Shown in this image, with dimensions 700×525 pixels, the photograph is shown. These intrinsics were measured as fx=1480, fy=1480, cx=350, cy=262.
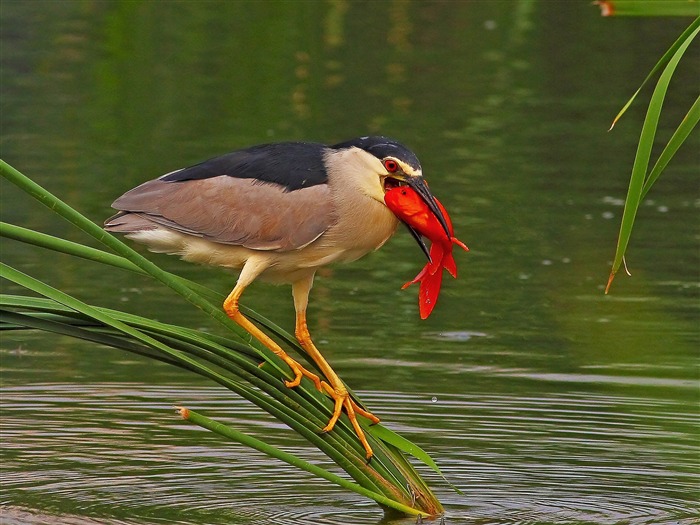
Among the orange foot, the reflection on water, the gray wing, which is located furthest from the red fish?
the reflection on water

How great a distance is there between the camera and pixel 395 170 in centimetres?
488

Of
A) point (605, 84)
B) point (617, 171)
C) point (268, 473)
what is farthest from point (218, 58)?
point (268, 473)

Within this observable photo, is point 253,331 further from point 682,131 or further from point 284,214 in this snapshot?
point 682,131

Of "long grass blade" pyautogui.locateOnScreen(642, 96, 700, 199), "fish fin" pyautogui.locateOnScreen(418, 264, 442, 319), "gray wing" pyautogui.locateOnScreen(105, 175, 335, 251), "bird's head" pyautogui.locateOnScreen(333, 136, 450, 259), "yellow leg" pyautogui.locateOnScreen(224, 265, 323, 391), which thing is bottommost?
"yellow leg" pyautogui.locateOnScreen(224, 265, 323, 391)

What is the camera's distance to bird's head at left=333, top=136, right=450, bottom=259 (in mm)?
4797

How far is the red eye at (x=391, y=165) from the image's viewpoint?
191 inches

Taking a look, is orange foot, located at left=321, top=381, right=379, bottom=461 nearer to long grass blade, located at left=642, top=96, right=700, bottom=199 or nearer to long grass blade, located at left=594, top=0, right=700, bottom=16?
long grass blade, located at left=642, top=96, right=700, bottom=199

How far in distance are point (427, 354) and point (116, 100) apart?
936 centimetres

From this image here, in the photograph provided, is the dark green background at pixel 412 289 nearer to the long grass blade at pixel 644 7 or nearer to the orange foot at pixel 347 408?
the orange foot at pixel 347 408

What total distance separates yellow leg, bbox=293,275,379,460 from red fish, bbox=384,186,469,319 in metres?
0.45

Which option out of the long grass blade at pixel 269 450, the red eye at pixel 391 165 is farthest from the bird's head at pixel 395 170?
the long grass blade at pixel 269 450

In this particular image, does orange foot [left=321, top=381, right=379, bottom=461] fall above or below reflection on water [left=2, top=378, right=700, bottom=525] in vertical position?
above

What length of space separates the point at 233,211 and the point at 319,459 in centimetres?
133

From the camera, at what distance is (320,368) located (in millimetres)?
5312
